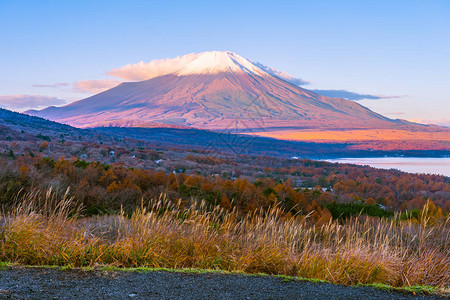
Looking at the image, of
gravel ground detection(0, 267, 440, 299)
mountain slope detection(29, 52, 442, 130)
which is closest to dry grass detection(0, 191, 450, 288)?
gravel ground detection(0, 267, 440, 299)

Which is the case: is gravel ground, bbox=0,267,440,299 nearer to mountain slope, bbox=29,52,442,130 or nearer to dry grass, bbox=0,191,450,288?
dry grass, bbox=0,191,450,288

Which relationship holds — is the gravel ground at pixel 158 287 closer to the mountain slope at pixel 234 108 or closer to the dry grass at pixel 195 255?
the dry grass at pixel 195 255

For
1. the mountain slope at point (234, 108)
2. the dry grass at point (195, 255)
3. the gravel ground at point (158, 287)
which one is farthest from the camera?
the mountain slope at point (234, 108)

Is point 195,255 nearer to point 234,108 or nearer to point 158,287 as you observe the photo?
point 158,287

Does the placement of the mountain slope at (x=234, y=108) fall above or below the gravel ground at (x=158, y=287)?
above

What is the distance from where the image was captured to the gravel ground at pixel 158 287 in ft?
14.5

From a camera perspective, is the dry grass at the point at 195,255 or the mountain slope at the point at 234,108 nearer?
the dry grass at the point at 195,255

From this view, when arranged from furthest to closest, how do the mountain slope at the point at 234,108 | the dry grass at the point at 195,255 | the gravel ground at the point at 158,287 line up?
the mountain slope at the point at 234,108, the dry grass at the point at 195,255, the gravel ground at the point at 158,287

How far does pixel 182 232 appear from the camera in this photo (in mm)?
6348

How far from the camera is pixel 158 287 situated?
474 cm

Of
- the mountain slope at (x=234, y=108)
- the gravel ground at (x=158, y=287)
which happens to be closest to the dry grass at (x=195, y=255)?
the gravel ground at (x=158, y=287)

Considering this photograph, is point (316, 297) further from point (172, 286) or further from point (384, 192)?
point (384, 192)

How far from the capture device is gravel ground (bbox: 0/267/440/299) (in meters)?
4.42

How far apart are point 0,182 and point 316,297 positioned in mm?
8219
